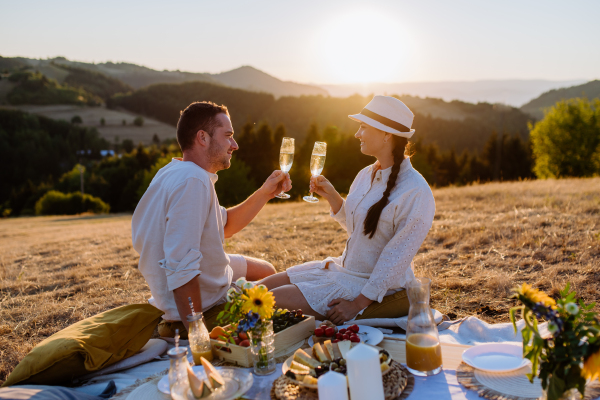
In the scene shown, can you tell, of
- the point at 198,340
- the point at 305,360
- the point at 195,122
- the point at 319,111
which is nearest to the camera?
the point at 305,360

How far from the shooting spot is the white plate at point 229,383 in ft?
7.38

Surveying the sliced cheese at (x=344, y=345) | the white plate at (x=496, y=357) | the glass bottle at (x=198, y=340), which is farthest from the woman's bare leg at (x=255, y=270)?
the white plate at (x=496, y=357)

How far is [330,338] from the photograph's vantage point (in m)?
2.81

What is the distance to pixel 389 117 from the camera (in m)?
3.79

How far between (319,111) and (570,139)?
79076 mm

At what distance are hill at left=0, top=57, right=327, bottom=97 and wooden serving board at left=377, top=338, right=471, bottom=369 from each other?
492 ft

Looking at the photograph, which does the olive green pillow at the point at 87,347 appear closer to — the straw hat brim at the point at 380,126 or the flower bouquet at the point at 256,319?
the flower bouquet at the point at 256,319

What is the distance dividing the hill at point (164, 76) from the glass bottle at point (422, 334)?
150 meters

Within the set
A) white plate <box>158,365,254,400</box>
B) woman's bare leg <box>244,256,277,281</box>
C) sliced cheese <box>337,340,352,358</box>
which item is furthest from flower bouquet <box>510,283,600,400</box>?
woman's bare leg <box>244,256,277,281</box>

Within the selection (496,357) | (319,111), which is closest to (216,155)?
(496,357)

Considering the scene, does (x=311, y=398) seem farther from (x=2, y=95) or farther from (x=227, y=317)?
(x=2, y=95)

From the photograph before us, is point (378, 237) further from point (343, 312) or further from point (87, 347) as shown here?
point (87, 347)

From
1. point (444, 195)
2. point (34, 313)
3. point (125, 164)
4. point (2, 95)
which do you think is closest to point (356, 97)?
point (125, 164)

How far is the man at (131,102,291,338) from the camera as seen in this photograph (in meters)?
3.30
